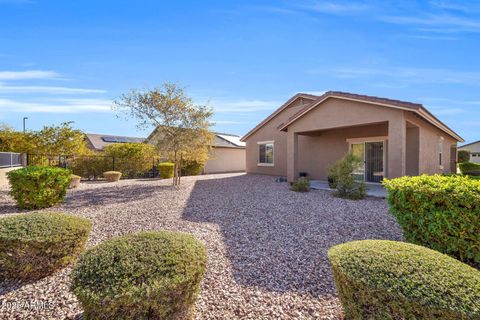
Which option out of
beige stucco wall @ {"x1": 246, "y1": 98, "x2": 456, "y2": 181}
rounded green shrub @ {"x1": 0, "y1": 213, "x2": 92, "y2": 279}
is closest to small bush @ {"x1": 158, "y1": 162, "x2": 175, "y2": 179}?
beige stucco wall @ {"x1": 246, "y1": 98, "x2": 456, "y2": 181}

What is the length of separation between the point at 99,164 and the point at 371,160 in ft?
56.8

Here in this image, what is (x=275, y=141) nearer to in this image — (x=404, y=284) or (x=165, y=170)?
(x=165, y=170)

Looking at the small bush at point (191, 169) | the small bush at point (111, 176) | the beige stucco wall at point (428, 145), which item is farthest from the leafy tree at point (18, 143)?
the beige stucco wall at point (428, 145)

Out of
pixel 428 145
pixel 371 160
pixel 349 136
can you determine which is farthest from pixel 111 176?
pixel 428 145

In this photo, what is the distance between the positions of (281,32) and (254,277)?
8.57 metres

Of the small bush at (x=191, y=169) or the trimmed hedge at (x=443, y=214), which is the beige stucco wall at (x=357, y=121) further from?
the small bush at (x=191, y=169)

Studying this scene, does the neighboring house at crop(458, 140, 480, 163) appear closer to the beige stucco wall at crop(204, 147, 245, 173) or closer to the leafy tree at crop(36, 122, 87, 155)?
the beige stucco wall at crop(204, 147, 245, 173)

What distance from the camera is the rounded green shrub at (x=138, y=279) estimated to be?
7.55 feet

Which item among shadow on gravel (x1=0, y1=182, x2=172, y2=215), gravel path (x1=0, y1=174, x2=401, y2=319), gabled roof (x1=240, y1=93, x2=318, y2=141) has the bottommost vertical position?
gravel path (x1=0, y1=174, x2=401, y2=319)

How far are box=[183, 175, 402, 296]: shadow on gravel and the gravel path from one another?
2cm

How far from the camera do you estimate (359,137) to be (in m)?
13.7

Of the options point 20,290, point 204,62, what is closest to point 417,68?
point 204,62

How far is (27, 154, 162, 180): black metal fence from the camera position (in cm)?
1603

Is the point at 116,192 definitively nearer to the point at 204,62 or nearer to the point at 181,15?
the point at 204,62
